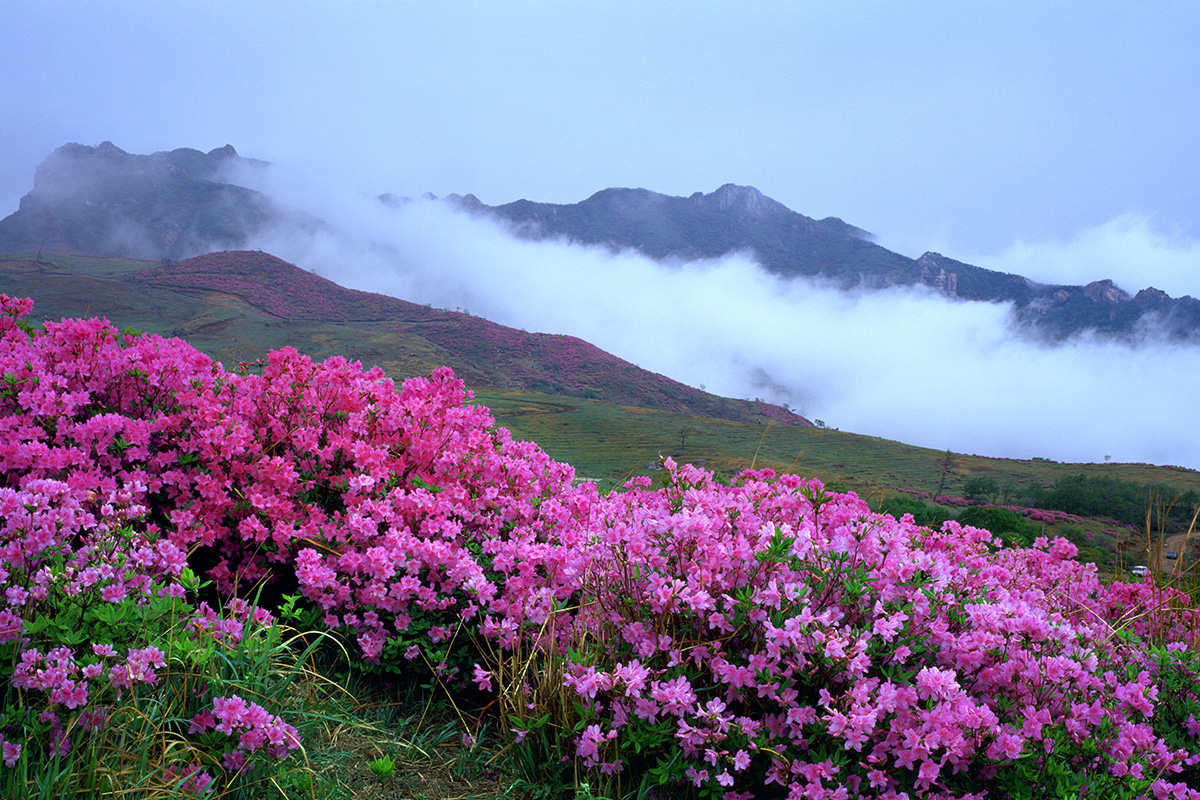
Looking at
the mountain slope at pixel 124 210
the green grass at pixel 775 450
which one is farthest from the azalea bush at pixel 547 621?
the mountain slope at pixel 124 210

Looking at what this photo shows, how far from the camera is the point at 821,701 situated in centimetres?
215

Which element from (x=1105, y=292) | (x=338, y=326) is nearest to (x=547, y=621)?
(x=338, y=326)

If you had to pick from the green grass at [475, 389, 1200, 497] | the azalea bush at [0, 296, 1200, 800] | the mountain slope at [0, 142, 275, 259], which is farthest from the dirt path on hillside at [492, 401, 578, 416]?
the mountain slope at [0, 142, 275, 259]

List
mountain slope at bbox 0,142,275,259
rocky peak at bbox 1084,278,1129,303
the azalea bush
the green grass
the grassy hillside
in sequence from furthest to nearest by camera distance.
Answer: rocky peak at bbox 1084,278,1129,303 → mountain slope at bbox 0,142,275,259 → the grassy hillside → the green grass → the azalea bush

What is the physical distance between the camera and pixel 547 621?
10.8 ft

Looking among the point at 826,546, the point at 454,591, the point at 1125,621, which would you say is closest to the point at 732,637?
the point at 826,546

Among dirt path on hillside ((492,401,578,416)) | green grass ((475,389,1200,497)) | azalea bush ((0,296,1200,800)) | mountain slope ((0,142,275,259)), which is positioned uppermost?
mountain slope ((0,142,275,259))

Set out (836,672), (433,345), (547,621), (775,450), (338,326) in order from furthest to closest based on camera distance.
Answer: (338,326)
(433,345)
(775,450)
(547,621)
(836,672)

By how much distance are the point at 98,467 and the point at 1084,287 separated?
207 m

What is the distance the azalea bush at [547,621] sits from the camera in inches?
86.3

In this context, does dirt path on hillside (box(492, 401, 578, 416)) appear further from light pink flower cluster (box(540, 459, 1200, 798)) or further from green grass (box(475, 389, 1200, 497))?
light pink flower cluster (box(540, 459, 1200, 798))

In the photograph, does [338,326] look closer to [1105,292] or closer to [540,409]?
[540,409]

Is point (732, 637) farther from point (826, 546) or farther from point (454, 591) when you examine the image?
point (454, 591)

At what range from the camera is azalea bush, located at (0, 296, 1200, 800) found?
2191 millimetres
